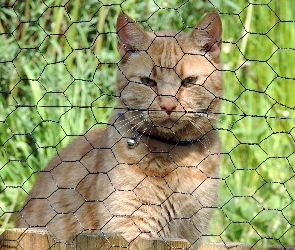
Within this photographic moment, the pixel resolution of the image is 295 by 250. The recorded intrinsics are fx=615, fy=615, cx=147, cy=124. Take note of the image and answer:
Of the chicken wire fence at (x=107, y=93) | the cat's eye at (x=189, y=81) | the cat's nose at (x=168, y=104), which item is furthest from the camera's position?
the chicken wire fence at (x=107, y=93)

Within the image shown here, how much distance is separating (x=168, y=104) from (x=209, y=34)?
0.41 metres

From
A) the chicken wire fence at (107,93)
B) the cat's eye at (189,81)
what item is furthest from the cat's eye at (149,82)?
the chicken wire fence at (107,93)

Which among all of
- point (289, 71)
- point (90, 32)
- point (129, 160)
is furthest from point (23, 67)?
point (289, 71)

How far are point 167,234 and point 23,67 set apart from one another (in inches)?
75.1

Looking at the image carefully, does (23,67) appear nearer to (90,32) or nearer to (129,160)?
(90,32)

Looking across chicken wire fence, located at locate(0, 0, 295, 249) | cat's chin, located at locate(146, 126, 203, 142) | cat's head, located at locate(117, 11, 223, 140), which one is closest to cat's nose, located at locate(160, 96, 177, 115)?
cat's head, located at locate(117, 11, 223, 140)

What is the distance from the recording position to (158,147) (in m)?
2.91

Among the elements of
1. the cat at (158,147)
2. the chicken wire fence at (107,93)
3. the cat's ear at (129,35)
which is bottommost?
the chicken wire fence at (107,93)

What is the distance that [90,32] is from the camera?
4.82 m

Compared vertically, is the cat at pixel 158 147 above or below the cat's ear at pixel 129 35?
below

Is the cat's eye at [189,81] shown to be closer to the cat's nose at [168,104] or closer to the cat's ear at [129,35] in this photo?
the cat's nose at [168,104]

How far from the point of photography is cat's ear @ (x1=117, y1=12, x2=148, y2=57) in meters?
2.85

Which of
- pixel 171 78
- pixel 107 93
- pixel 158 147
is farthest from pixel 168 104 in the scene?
pixel 107 93

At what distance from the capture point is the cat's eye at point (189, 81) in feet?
9.31
